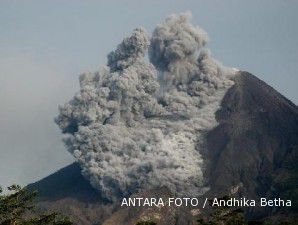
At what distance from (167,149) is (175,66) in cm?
1841

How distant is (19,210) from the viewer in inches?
1300

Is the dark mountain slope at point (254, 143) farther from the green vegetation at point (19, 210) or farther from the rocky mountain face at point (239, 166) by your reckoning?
the green vegetation at point (19, 210)

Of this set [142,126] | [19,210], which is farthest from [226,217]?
[142,126]

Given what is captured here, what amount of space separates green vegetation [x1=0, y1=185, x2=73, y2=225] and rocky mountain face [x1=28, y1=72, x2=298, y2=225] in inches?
2792

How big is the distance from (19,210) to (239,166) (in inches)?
3530

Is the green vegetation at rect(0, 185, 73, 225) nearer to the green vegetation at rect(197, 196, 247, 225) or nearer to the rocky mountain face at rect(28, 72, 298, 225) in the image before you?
the green vegetation at rect(197, 196, 247, 225)

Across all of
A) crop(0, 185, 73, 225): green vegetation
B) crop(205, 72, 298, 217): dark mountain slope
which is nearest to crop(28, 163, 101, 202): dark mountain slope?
crop(205, 72, 298, 217): dark mountain slope

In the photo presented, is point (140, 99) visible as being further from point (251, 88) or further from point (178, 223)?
point (251, 88)

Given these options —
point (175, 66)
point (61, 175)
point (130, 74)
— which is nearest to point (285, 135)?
point (175, 66)

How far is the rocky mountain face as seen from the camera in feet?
Result: 354

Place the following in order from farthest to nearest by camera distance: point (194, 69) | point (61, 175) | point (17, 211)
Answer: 1. point (61, 175)
2. point (194, 69)
3. point (17, 211)

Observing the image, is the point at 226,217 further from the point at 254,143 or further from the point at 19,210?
the point at 254,143

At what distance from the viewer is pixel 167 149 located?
110875 mm

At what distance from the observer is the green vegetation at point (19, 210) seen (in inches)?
1277
